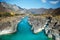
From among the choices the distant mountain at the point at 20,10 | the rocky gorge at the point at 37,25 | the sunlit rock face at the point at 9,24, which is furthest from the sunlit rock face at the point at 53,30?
the sunlit rock face at the point at 9,24

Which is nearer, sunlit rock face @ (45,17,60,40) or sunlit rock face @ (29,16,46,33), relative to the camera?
sunlit rock face @ (45,17,60,40)

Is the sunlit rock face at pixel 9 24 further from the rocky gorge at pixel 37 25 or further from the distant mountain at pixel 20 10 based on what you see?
the distant mountain at pixel 20 10

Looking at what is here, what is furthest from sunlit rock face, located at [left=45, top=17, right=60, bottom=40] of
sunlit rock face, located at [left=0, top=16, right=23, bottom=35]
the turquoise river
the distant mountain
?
sunlit rock face, located at [left=0, top=16, right=23, bottom=35]

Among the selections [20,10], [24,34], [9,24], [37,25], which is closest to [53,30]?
[37,25]

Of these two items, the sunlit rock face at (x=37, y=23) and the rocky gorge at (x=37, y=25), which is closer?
the rocky gorge at (x=37, y=25)

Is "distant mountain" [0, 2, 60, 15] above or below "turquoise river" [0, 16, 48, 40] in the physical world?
above

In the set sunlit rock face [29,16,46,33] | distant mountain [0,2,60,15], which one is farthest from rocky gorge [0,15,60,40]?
distant mountain [0,2,60,15]

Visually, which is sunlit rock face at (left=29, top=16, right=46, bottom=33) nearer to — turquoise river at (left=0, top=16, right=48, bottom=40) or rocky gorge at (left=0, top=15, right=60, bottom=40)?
rocky gorge at (left=0, top=15, right=60, bottom=40)

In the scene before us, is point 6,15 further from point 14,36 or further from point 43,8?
point 43,8

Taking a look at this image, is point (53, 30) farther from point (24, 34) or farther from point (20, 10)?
point (20, 10)

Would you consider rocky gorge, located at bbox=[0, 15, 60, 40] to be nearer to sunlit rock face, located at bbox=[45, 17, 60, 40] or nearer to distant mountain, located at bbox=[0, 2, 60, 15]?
sunlit rock face, located at bbox=[45, 17, 60, 40]
